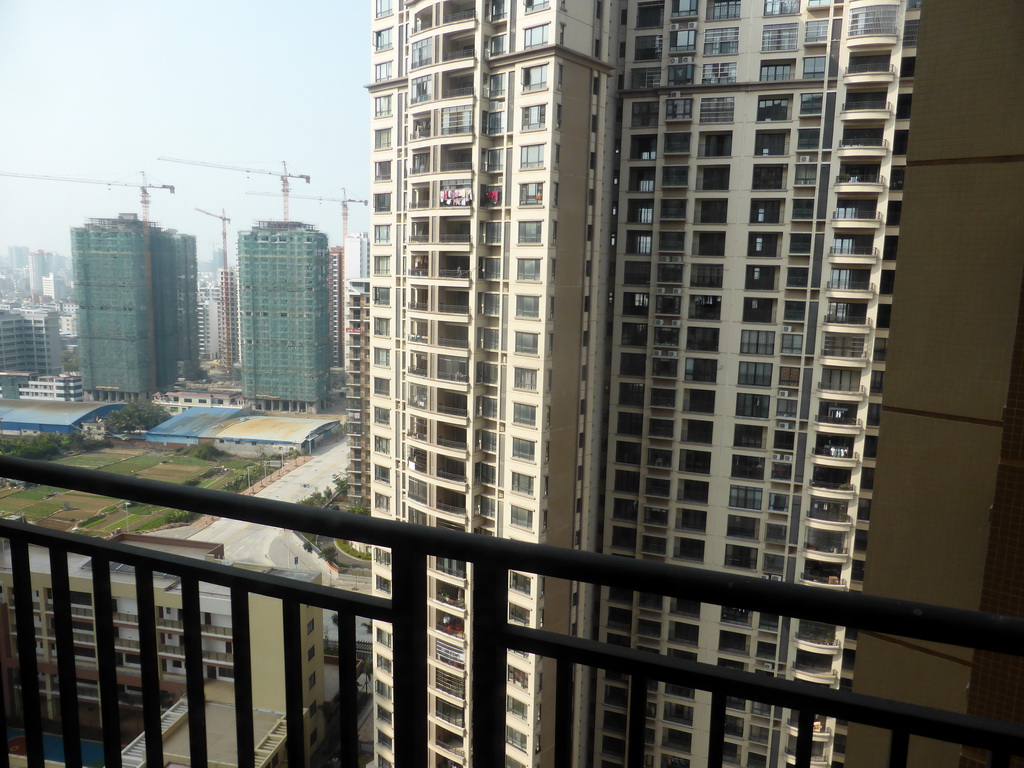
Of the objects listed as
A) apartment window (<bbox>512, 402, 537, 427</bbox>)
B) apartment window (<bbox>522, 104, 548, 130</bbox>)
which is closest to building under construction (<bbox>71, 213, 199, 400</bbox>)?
apartment window (<bbox>512, 402, 537, 427</bbox>)

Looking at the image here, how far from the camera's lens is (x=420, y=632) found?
688 mm

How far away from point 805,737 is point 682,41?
382 cm

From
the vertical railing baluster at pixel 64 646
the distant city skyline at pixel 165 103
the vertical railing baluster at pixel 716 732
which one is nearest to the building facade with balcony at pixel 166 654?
the vertical railing baluster at pixel 64 646

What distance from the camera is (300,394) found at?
380cm

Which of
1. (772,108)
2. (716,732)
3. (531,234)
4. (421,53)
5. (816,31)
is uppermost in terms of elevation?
(421,53)

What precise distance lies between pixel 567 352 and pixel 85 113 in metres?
2.69

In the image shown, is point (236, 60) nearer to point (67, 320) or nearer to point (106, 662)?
point (67, 320)

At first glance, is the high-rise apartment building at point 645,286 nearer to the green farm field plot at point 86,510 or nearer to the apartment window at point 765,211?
the apartment window at point 765,211

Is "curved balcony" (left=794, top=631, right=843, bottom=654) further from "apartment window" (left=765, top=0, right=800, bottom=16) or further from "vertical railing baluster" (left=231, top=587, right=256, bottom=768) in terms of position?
"vertical railing baluster" (left=231, top=587, right=256, bottom=768)

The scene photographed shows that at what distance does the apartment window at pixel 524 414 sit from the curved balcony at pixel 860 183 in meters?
1.88

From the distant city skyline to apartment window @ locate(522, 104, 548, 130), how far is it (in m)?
0.93

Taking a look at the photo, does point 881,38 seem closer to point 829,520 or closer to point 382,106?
point 829,520

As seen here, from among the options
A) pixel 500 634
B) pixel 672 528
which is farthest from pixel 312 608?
pixel 672 528

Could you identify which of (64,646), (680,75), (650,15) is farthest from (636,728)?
(650,15)
